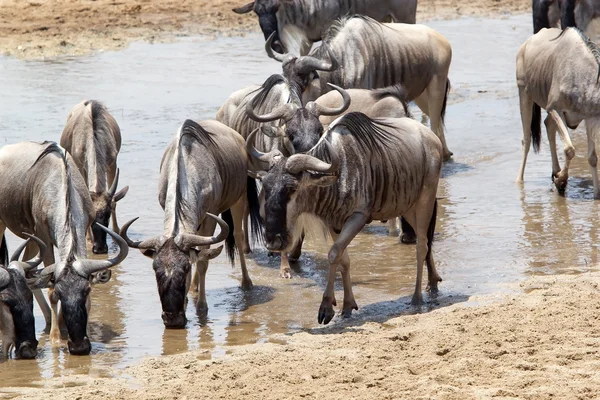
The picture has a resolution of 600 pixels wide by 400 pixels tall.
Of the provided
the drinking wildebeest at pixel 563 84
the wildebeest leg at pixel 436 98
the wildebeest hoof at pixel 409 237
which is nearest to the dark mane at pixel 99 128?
the wildebeest hoof at pixel 409 237

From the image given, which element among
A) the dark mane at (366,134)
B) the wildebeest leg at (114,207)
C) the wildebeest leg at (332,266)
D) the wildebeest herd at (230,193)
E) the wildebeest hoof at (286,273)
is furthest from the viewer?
the wildebeest leg at (114,207)

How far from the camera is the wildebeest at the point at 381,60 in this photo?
1155 cm

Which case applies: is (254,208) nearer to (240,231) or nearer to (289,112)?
(240,231)

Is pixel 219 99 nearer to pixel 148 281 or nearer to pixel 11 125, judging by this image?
pixel 11 125

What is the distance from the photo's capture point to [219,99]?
16.3 m

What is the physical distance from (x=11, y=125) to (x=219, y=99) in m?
3.08

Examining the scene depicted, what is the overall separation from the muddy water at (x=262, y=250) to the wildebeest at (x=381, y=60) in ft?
3.51

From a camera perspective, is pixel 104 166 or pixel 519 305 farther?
pixel 104 166

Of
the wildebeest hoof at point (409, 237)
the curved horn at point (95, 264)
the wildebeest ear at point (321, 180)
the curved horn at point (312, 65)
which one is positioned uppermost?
the curved horn at point (312, 65)

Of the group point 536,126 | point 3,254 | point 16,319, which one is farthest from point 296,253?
point 536,126

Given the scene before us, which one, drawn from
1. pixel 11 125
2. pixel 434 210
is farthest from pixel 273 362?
pixel 11 125

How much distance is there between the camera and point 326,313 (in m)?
8.01

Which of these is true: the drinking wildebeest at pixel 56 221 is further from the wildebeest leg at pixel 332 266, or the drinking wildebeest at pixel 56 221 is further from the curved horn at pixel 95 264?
the wildebeest leg at pixel 332 266

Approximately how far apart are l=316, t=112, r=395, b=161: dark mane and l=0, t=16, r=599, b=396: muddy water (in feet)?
3.85
